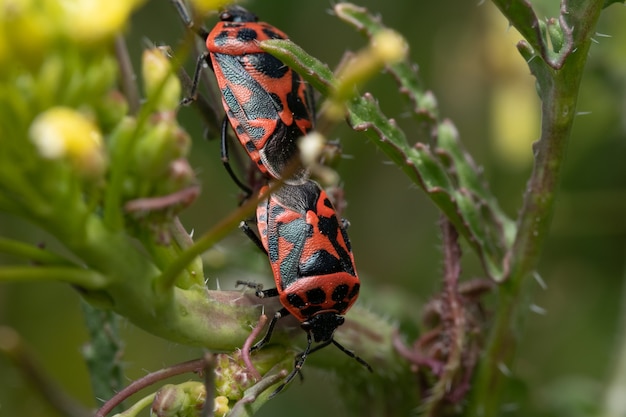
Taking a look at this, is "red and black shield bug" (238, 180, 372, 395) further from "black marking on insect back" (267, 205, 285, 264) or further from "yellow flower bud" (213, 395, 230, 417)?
"yellow flower bud" (213, 395, 230, 417)

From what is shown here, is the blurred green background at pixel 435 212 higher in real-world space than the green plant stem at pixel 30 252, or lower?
lower

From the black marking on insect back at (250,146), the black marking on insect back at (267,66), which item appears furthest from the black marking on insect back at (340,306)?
the black marking on insect back at (267,66)

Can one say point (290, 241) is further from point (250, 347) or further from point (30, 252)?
point (30, 252)

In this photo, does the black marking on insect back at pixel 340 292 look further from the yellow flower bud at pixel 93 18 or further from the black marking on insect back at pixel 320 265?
the yellow flower bud at pixel 93 18

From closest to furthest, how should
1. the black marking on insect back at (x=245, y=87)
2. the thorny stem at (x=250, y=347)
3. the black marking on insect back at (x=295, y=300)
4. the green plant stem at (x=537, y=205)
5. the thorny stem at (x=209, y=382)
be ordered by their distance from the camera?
the thorny stem at (x=209, y=382)
the thorny stem at (x=250, y=347)
the green plant stem at (x=537, y=205)
the black marking on insect back at (x=295, y=300)
the black marking on insect back at (x=245, y=87)

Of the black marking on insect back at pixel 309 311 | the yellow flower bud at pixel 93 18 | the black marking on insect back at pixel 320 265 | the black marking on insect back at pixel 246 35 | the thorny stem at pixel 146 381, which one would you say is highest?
the yellow flower bud at pixel 93 18

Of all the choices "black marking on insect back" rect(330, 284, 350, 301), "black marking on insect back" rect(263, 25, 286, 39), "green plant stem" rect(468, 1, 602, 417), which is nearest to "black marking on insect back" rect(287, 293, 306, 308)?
"black marking on insect back" rect(330, 284, 350, 301)

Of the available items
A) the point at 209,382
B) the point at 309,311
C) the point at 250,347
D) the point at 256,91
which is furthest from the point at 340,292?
the point at 209,382
